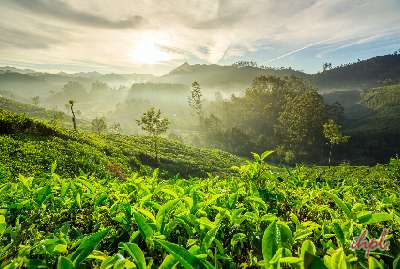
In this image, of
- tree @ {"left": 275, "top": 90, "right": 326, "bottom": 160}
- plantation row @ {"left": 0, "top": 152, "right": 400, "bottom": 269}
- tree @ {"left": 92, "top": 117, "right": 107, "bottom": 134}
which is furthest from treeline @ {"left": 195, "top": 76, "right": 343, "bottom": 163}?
plantation row @ {"left": 0, "top": 152, "right": 400, "bottom": 269}

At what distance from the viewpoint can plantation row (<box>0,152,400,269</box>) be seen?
4.56ft

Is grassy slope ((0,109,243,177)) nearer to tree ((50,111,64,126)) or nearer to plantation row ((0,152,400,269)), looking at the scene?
plantation row ((0,152,400,269))

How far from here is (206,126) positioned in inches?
4631

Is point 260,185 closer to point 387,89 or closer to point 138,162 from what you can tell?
point 138,162

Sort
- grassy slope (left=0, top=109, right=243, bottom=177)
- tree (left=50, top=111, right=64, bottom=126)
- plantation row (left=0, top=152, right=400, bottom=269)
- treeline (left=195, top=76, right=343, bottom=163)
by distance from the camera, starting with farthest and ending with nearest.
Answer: treeline (left=195, top=76, right=343, bottom=163)
tree (left=50, top=111, right=64, bottom=126)
grassy slope (left=0, top=109, right=243, bottom=177)
plantation row (left=0, top=152, right=400, bottom=269)

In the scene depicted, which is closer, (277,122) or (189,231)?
(189,231)

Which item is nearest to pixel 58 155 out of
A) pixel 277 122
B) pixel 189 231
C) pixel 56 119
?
pixel 189 231

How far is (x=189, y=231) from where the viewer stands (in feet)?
6.37

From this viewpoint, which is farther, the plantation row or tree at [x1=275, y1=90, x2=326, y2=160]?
tree at [x1=275, y1=90, x2=326, y2=160]

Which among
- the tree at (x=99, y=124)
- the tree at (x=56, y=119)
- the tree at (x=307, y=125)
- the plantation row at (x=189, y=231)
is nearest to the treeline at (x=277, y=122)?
the tree at (x=307, y=125)

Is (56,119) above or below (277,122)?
above

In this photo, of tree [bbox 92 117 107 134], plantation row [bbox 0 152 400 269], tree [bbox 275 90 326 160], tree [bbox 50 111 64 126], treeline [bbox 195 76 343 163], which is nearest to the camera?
plantation row [bbox 0 152 400 269]

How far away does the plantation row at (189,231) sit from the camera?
54.7 inches

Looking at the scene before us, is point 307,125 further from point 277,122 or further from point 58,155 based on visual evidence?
point 58,155
